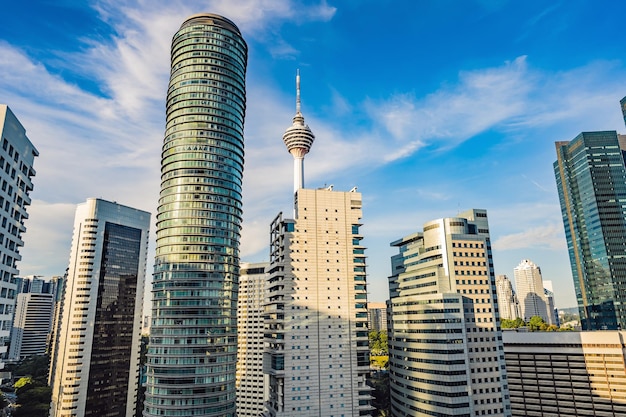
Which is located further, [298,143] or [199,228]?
[298,143]

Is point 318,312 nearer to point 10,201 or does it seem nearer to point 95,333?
point 10,201

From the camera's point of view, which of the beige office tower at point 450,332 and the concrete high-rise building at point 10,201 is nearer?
the concrete high-rise building at point 10,201

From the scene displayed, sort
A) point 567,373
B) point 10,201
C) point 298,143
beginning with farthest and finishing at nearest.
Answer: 1. point 298,143
2. point 567,373
3. point 10,201

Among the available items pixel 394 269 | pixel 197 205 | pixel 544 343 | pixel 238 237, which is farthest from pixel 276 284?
pixel 544 343

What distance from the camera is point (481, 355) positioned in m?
122

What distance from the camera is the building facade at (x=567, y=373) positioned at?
13525 cm

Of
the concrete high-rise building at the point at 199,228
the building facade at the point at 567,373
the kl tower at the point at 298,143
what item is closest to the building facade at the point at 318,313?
the concrete high-rise building at the point at 199,228

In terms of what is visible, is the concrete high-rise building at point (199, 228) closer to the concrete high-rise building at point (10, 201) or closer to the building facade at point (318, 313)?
the building facade at point (318, 313)

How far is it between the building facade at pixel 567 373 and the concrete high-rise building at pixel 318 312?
6938cm

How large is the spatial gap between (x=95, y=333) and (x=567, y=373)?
659 ft

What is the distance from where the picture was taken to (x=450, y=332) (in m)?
119

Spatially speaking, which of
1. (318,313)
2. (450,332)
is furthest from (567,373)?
(318,313)

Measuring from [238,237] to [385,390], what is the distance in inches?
3830

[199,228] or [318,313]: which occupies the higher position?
[199,228]
